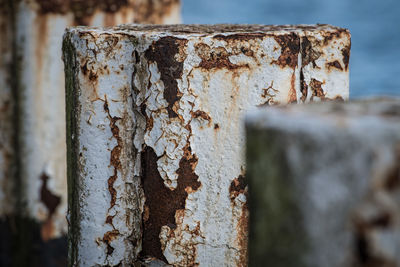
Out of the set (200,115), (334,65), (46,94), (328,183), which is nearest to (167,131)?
(200,115)

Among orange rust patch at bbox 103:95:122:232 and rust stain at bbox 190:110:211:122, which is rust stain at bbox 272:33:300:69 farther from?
orange rust patch at bbox 103:95:122:232

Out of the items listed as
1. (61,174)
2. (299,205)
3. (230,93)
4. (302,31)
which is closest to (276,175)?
(299,205)

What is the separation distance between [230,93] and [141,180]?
0.29 metres

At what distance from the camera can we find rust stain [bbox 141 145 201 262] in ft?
4.02

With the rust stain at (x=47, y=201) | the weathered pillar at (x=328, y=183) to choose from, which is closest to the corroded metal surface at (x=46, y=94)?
the rust stain at (x=47, y=201)

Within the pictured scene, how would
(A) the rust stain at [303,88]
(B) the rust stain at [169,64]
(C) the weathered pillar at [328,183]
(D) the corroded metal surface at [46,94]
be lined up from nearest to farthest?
(C) the weathered pillar at [328,183] < (B) the rust stain at [169,64] < (A) the rust stain at [303,88] < (D) the corroded metal surface at [46,94]

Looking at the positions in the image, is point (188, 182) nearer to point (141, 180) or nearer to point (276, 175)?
point (141, 180)

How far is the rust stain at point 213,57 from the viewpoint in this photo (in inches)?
47.1

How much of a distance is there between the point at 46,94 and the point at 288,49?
1292mm

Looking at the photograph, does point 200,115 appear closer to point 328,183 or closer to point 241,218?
point 241,218

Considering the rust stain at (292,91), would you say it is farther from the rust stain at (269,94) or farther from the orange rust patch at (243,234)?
the orange rust patch at (243,234)

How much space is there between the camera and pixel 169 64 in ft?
3.92

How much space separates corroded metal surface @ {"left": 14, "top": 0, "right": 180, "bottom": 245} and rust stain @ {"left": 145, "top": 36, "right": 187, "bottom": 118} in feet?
3.27

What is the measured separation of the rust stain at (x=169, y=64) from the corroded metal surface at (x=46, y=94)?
3.27 feet
